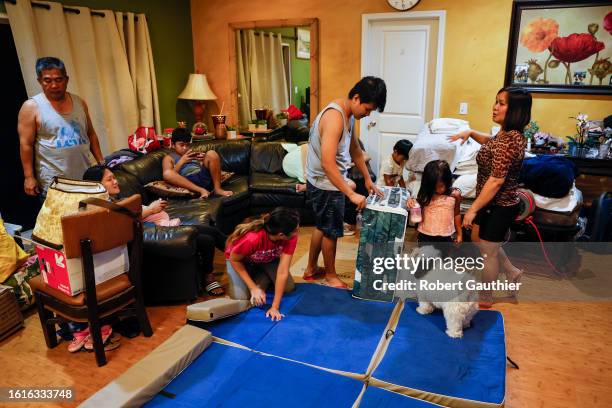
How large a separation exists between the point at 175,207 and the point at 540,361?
2645mm

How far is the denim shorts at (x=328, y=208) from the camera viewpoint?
2762mm

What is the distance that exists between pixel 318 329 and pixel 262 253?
533 mm

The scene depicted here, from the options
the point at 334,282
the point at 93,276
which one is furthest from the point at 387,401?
the point at 93,276

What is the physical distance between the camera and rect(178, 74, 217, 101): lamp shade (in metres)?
5.33

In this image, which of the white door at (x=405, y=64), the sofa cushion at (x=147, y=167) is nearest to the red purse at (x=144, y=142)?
the sofa cushion at (x=147, y=167)

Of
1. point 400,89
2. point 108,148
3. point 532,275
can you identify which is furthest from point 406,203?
point 108,148

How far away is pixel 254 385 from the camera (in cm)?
193

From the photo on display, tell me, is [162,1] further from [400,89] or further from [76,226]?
[76,226]

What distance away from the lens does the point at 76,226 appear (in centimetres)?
206

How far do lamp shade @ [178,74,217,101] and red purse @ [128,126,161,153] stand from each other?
125cm

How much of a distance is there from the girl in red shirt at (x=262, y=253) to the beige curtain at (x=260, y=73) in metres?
3.57

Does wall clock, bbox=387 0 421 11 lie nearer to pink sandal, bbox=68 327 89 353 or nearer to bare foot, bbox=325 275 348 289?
bare foot, bbox=325 275 348 289

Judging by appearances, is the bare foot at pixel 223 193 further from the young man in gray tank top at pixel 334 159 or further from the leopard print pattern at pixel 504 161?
the leopard print pattern at pixel 504 161

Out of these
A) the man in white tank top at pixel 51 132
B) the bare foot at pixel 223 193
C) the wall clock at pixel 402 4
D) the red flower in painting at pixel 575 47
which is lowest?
the bare foot at pixel 223 193
